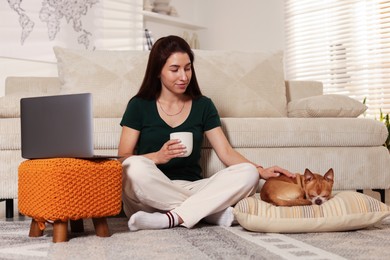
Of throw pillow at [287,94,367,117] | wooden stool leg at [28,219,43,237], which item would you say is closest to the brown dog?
wooden stool leg at [28,219,43,237]

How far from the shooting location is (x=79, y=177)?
1969 millimetres

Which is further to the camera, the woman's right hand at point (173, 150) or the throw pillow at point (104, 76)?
the throw pillow at point (104, 76)

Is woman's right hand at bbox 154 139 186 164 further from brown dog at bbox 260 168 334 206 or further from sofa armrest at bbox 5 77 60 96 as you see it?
sofa armrest at bbox 5 77 60 96

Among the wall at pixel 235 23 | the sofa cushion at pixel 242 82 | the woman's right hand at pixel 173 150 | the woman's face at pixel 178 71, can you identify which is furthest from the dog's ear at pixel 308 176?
the wall at pixel 235 23

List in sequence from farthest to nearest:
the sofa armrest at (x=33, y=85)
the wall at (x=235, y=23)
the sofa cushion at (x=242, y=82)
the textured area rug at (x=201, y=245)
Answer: the wall at (x=235, y=23) < the sofa armrest at (x=33, y=85) < the sofa cushion at (x=242, y=82) < the textured area rug at (x=201, y=245)

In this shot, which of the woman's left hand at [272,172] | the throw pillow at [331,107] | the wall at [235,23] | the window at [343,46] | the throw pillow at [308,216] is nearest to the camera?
the throw pillow at [308,216]

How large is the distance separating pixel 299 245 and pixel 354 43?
139 inches

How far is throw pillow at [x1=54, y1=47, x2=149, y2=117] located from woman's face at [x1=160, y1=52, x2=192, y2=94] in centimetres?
70

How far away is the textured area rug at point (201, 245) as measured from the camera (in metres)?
1.68

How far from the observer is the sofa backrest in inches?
124

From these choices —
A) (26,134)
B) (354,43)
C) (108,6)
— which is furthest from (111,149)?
(354,43)

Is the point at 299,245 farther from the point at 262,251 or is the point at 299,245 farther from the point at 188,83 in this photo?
the point at 188,83

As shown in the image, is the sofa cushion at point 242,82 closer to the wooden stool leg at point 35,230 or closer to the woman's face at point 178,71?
the woman's face at point 178,71

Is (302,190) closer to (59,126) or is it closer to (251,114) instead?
(59,126)
